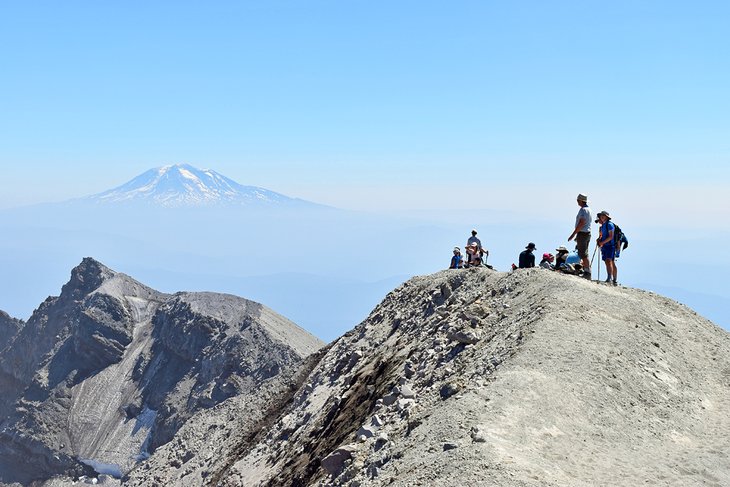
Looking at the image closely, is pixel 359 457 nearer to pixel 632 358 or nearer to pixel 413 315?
pixel 632 358

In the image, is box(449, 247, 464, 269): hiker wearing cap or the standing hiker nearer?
the standing hiker

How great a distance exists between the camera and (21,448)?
3255 inches

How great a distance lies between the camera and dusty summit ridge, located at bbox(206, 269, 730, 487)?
15.0 m

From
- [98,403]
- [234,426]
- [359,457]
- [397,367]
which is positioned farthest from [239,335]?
[359,457]

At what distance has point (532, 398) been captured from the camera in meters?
16.8

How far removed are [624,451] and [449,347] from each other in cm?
754

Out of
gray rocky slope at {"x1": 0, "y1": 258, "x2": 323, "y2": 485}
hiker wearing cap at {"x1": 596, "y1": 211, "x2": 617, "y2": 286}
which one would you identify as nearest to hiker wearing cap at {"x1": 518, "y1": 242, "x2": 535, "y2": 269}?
hiker wearing cap at {"x1": 596, "y1": 211, "x2": 617, "y2": 286}

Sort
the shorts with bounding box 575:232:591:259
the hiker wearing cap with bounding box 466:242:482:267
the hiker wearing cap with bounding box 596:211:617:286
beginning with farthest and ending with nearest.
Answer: the hiker wearing cap with bounding box 466:242:482:267 < the shorts with bounding box 575:232:591:259 < the hiker wearing cap with bounding box 596:211:617:286

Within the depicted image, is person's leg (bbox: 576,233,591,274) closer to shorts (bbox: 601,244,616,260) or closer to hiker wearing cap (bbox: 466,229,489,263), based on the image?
shorts (bbox: 601,244,616,260)

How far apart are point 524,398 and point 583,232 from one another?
1097 centimetres

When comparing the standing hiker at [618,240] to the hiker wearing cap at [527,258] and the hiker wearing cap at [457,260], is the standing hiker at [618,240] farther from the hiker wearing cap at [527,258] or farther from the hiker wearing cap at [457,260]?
the hiker wearing cap at [457,260]

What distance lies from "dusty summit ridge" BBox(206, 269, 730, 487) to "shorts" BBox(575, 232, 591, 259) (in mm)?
1949

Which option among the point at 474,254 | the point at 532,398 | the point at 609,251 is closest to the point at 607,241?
the point at 609,251

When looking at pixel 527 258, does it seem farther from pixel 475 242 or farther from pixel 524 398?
pixel 524 398
